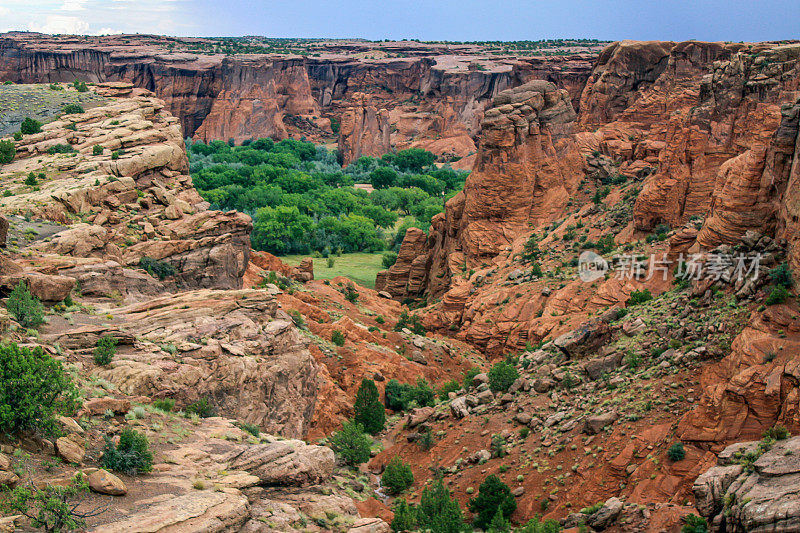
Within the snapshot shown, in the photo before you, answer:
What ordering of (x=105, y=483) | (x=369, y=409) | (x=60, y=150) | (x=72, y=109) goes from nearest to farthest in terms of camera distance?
(x=105, y=483), (x=369, y=409), (x=60, y=150), (x=72, y=109)

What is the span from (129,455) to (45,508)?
3.60m

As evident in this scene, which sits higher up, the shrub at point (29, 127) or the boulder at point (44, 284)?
the shrub at point (29, 127)

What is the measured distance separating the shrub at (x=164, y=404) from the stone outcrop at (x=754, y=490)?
574 inches

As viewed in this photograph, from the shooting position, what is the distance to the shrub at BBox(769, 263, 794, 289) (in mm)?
23125

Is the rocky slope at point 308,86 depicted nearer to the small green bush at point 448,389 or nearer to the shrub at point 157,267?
the small green bush at point 448,389

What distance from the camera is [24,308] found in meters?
23.1

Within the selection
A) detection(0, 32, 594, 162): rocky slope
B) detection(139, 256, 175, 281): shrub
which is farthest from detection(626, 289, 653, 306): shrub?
detection(0, 32, 594, 162): rocky slope

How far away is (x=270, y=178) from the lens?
108m

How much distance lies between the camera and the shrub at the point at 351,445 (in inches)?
1213

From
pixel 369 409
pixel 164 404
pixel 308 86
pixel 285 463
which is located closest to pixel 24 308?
pixel 164 404

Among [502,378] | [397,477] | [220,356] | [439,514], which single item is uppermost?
[220,356]

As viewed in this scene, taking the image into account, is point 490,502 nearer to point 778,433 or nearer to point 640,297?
point 778,433

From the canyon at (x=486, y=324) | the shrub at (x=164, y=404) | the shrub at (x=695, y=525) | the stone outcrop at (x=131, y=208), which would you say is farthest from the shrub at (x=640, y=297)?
the shrub at (x=164, y=404)

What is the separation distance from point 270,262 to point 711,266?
33.0 m
